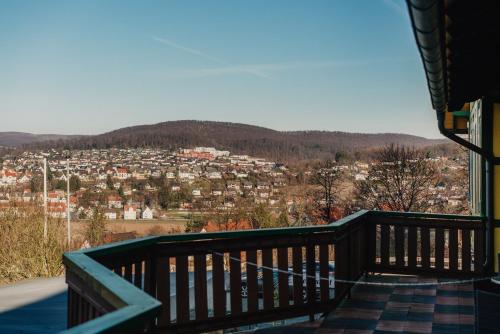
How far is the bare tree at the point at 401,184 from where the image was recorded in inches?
1339

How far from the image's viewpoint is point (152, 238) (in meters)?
4.63

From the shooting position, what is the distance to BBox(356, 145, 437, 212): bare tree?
34000 millimetres

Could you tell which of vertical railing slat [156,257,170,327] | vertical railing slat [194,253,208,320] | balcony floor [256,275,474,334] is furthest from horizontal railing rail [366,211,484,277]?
vertical railing slat [156,257,170,327]

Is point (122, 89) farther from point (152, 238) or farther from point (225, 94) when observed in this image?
point (152, 238)

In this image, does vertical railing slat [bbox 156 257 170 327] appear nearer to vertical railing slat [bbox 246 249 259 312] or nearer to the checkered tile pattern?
vertical railing slat [bbox 246 249 259 312]

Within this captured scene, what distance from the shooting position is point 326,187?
135ft

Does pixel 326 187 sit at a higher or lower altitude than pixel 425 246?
lower

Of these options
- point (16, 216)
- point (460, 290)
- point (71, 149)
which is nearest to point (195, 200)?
point (71, 149)

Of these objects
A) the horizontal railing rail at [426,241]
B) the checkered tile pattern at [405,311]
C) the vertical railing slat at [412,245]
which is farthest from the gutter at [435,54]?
the checkered tile pattern at [405,311]

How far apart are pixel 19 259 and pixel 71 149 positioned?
124 ft

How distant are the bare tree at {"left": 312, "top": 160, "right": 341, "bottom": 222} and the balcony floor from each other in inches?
1316

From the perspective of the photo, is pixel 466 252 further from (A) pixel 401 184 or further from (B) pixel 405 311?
(A) pixel 401 184

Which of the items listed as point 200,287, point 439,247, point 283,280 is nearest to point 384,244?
point 439,247

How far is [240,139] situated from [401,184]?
30.9m
